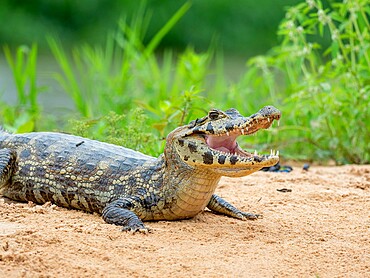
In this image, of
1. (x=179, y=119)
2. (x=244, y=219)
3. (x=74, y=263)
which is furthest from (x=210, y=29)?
(x=74, y=263)

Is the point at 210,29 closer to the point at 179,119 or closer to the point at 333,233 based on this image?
the point at 179,119

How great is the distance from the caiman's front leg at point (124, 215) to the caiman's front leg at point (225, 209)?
1.65 ft

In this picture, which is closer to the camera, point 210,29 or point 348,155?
point 348,155

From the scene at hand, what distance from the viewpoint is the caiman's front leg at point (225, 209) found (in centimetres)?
439

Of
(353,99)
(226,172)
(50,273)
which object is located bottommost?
(50,273)

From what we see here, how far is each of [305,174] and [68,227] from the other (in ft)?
7.61

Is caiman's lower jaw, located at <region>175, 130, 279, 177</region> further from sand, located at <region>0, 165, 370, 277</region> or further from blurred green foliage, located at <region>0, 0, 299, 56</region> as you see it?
blurred green foliage, located at <region>0, 0, 299, 56</region>

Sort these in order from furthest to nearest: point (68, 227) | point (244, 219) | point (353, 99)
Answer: point (353, 99) < point (244, 219) < point (68, 227)

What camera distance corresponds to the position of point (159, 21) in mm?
17688

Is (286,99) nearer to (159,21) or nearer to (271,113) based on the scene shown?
(271,113)

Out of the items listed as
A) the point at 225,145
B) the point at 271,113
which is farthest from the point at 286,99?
the point at 271,113

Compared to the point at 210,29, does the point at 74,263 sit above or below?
below

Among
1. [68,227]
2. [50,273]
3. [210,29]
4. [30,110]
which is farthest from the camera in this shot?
[210,29]

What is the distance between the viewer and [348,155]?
6.39 meters
